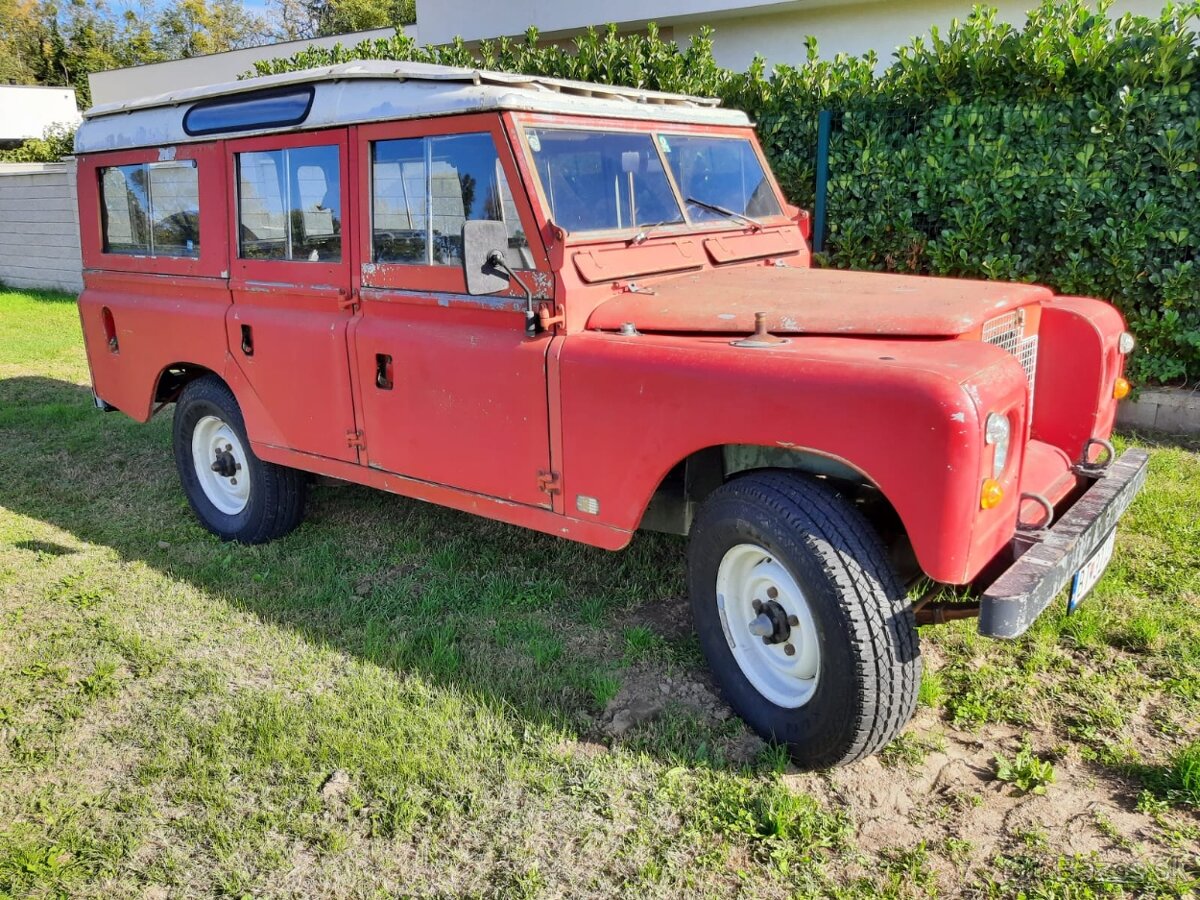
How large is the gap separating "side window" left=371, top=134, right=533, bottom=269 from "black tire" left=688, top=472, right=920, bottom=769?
130 centimetres

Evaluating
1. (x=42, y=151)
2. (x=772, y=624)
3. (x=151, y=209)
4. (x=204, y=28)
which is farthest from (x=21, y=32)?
(x=772, y=624)

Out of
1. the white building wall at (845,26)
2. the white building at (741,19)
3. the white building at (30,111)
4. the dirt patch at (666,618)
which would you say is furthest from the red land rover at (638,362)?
Answer: the white building at (30,111)

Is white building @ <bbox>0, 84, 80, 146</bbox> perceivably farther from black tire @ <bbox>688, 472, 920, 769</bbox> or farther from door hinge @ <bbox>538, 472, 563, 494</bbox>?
black tire @ <bbox>688, 472, 920, 769</bbox>

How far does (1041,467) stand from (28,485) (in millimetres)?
5932

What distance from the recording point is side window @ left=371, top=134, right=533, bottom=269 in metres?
3.50

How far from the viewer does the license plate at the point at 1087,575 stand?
3.07m

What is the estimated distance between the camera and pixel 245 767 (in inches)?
123

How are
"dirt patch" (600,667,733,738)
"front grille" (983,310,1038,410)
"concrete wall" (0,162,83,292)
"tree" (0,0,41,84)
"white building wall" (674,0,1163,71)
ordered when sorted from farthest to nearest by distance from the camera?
1. "tree" (0,0,41,84)
2. "concrete wall" (0,162,83,292)
3. "white building wall" (674,0,1163,71)
4. "dirt patch" (600,667,733,738)
5. "front grille" (983,310,1038,410)

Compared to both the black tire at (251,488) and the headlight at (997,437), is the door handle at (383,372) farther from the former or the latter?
the headlight at (997,437)

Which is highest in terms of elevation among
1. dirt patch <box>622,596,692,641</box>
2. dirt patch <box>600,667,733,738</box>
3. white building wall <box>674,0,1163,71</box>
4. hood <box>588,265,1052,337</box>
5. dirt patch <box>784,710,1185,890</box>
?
white building wall <box>674,0,1163,71</box>

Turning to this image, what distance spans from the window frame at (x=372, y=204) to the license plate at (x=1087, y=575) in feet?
7.02

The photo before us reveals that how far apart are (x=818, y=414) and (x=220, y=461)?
368 cm

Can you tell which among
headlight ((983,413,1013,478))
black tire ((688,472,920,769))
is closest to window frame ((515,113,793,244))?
black tire ((688,472,920,769))

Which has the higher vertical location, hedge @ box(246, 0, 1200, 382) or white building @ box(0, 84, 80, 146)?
white building @ box(0, 84, 80, 146)
